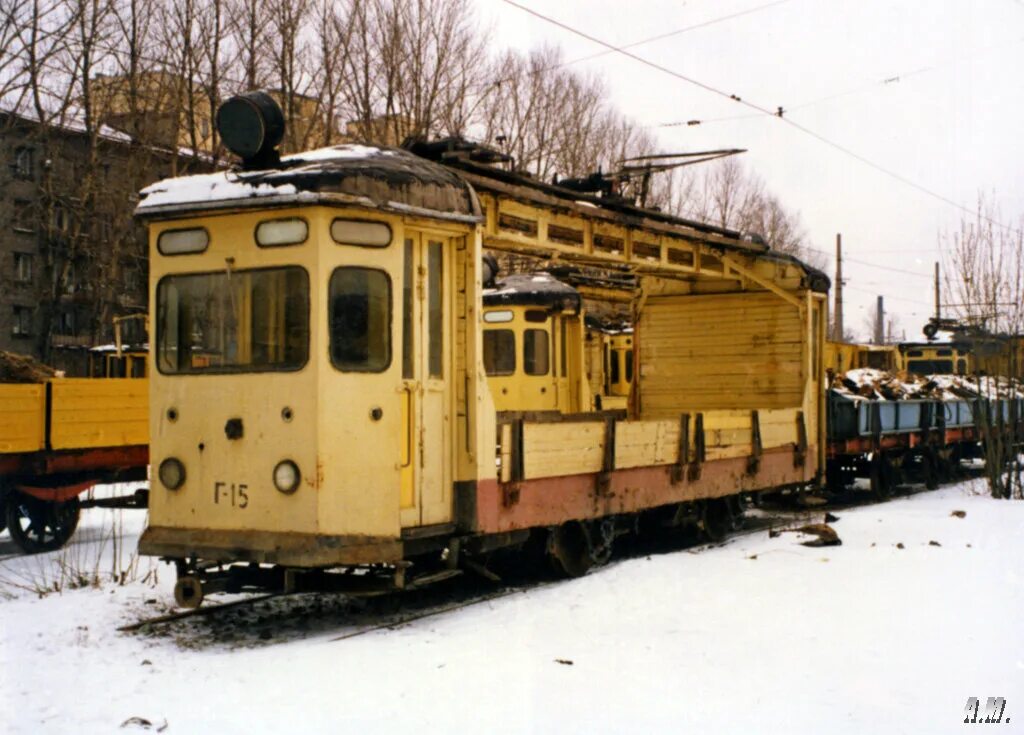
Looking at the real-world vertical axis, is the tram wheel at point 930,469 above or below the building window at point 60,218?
below

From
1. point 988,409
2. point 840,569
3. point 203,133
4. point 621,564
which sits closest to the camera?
point 840,569

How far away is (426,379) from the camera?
318 inches

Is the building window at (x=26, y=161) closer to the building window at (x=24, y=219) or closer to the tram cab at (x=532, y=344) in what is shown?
the building window at (x=24, y=219)

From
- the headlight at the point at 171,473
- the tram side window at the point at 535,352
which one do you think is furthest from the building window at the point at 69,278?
the headlight at the point at 171,473

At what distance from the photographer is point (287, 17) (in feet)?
85.8

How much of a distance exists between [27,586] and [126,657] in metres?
3.39

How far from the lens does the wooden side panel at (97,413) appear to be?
1241 centimetres

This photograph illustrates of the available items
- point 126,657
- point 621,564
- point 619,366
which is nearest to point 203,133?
point 619,366

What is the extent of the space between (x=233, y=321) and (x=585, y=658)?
11.0 feet

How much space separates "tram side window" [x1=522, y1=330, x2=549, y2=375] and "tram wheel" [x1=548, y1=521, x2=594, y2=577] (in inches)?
253

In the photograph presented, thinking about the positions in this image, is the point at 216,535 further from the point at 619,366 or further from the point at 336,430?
the point at 619,366

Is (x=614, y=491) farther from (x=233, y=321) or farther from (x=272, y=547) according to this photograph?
(x=233, y=321)

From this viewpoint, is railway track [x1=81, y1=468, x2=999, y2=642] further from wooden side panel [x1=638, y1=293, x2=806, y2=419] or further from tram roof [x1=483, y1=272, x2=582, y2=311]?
tram roof [x1=483, y1=272, x2=582, y2=311]

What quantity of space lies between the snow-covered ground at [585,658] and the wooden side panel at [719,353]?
14.9 feet
